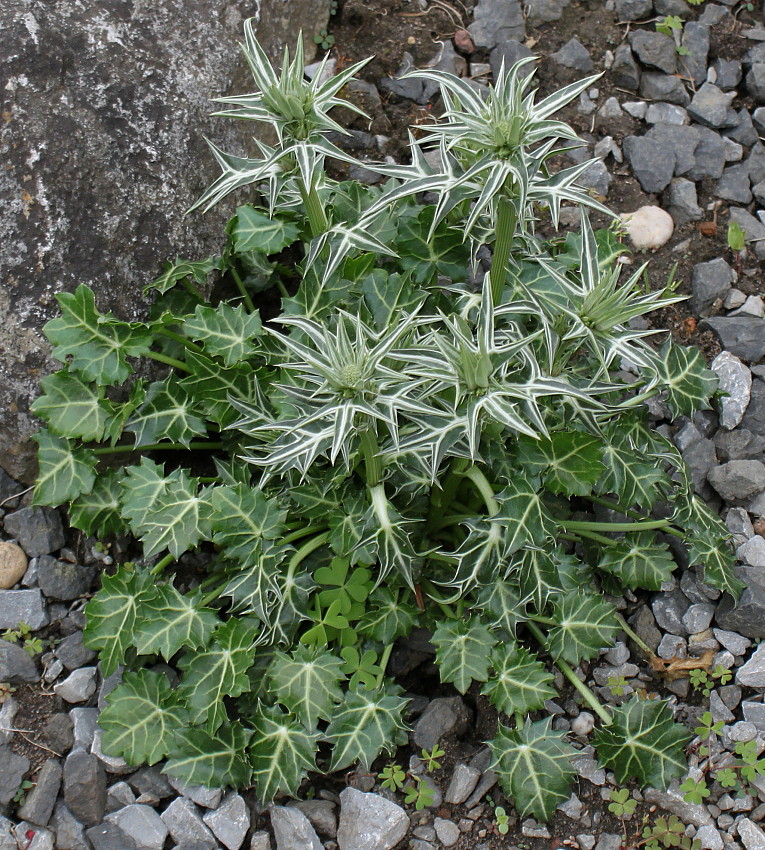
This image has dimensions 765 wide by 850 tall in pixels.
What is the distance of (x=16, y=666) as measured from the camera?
99.1 inches

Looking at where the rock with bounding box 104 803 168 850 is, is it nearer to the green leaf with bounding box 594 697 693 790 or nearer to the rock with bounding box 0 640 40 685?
the rock with bounding box 0 640 40 685

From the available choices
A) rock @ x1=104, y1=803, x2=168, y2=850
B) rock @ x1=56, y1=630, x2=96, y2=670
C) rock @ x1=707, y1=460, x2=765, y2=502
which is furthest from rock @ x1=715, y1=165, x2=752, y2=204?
rock @ x1=104, y1=803, x2=168, y2=850

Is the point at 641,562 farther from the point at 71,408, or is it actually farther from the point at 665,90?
the point at 665,90

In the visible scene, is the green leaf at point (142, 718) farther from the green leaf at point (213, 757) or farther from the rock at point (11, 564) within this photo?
the rock at point (11, 564)

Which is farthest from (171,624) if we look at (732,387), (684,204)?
(684,204)

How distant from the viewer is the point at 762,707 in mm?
2406

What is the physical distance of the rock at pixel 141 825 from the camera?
87.3 inches

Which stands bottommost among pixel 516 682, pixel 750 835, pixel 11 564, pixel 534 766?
pixel 750 835

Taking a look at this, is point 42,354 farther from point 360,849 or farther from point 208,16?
point 360,849

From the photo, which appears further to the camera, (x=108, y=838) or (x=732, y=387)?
(x=732, y=387)

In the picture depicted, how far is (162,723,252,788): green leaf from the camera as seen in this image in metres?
2.24

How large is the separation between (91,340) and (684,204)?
2.32m

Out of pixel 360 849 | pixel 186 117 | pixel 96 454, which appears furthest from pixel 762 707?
pixel 186 117

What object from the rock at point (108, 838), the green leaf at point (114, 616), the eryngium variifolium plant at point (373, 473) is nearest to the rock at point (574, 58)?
the eryngium variifolium plant at point (373, 473)
